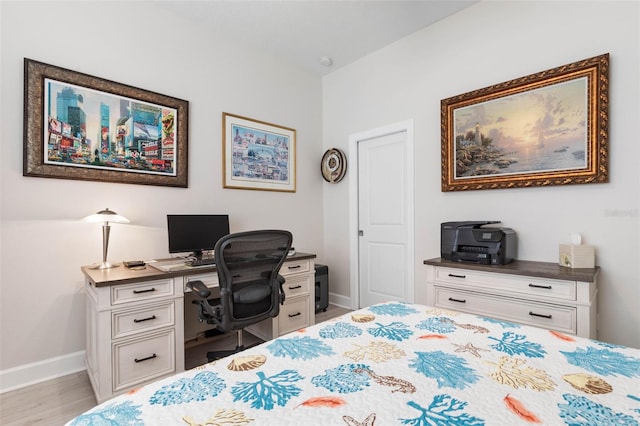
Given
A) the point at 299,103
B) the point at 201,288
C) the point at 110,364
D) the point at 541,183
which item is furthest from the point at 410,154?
the point at 110,364

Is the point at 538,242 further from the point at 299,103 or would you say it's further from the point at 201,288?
the point at 299,103

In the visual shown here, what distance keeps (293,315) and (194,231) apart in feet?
3.93

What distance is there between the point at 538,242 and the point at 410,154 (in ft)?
4.69

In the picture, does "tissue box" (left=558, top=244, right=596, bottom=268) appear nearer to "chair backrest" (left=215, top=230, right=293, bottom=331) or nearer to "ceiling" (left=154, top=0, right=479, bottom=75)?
"chair backrest" (left=215, top=230, right=293, bottom=331)

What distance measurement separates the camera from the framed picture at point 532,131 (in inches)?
87.4

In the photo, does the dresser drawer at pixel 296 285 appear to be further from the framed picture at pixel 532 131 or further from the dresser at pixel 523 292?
the framed picture at pixel 532 131

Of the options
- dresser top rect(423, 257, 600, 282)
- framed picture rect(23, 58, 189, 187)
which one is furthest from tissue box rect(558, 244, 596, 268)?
framed picture rect(23, 58, 189, 187)

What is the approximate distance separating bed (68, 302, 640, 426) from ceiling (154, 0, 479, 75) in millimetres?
2840

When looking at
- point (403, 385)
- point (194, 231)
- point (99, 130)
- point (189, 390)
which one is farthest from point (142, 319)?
point (403, 385)

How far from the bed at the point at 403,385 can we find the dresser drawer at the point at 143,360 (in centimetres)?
133

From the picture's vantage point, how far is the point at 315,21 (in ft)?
9.95

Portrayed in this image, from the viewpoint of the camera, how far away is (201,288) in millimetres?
2090

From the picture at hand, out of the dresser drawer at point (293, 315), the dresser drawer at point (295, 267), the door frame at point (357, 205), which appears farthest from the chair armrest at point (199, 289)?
the door frame at point (357, 205)

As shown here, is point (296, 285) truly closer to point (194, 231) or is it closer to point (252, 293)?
point (252, 293)
